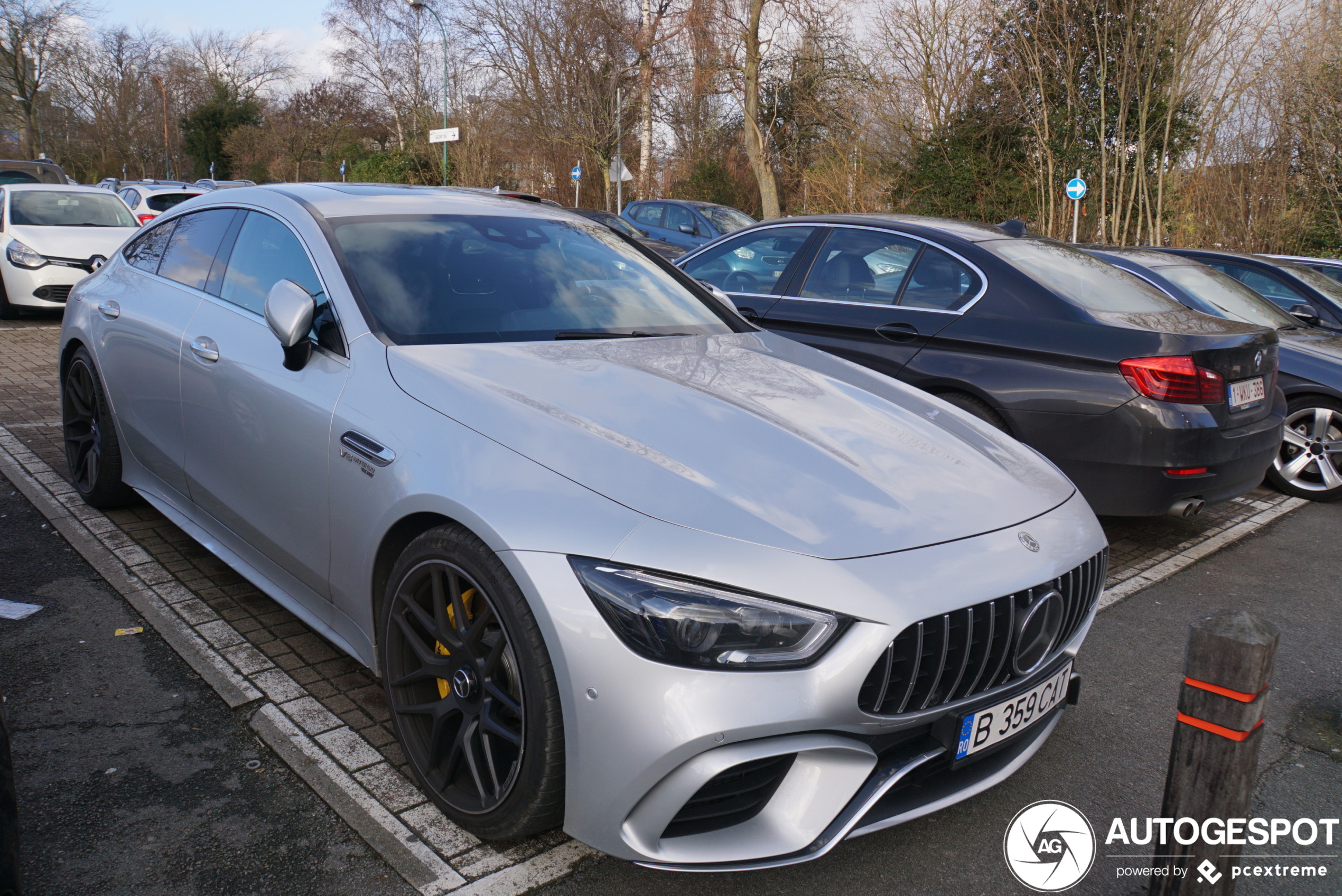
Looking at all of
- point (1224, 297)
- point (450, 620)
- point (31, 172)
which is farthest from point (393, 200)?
point (31, 172)

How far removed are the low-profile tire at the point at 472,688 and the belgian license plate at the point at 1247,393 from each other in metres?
3.75

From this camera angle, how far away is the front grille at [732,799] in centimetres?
197

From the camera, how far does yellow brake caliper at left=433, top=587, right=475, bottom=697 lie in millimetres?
2312

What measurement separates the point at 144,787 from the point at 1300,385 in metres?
6.73

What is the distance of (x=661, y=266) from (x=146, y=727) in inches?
95.7

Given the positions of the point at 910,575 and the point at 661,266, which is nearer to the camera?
the point at 910,575

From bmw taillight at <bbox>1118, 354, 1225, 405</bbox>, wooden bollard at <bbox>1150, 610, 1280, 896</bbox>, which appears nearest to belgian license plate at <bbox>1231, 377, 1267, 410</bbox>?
bmw taillight at <bbox>1118, 354, 1225, 405</bbox>

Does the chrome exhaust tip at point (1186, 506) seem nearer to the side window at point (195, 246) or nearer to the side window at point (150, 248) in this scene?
the side window at point (195, 246)

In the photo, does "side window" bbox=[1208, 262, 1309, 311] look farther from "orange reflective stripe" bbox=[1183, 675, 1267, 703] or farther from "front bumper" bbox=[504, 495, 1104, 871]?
"front bumper" bbox=[504, 495, 1104, 871]

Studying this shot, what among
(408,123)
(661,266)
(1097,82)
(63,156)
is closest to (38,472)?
(661,266)

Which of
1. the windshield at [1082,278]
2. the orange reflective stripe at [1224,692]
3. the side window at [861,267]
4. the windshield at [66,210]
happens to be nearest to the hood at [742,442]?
the orange reflective stripe at [1224,692]

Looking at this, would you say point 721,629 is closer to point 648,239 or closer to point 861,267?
point 861,267

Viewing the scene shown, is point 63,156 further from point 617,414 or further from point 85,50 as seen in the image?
point 617,414

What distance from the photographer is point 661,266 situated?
3.98m
